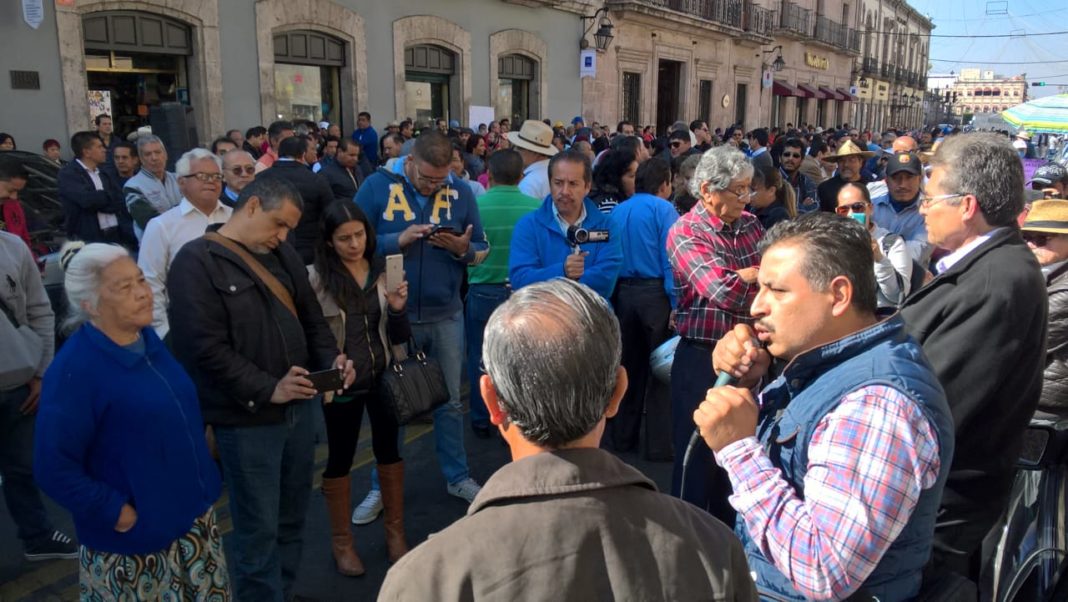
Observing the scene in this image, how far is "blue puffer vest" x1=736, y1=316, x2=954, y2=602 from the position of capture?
5.24ft

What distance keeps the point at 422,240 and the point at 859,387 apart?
2844 millimetres

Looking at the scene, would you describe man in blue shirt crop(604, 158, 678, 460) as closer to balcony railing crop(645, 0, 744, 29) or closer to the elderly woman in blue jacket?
the elderly woman in blue jacket

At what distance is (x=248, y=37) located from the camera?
37.7 feet

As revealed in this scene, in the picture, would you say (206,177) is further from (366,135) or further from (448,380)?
(366,135)

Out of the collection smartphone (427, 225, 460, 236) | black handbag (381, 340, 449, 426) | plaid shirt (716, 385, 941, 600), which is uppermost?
smartphone (427, 225, 460, 236)

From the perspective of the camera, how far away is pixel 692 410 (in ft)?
11.4

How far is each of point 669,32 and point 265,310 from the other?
868 inches

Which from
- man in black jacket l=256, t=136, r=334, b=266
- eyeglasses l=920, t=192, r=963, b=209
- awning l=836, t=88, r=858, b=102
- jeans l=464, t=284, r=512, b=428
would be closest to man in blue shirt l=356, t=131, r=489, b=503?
jeans l=464, t=284, r=512, b=428

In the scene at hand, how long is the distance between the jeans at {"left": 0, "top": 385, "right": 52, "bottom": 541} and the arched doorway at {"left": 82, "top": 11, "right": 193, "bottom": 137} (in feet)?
25.8

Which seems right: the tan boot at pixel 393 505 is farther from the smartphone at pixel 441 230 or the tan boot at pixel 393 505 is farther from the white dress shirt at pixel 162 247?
the white dress shirt at pixel 162 247

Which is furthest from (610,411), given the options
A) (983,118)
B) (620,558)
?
(983,118)

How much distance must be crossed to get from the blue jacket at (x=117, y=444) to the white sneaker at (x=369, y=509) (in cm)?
150

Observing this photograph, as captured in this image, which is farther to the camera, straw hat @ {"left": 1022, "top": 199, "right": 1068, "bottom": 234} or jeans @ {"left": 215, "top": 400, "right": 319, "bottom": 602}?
straw hat @ {"left": 1022, "top": 199, "right": 1068, "bottom": 234}

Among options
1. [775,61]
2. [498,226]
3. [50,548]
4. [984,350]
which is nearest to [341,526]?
[50,548]
